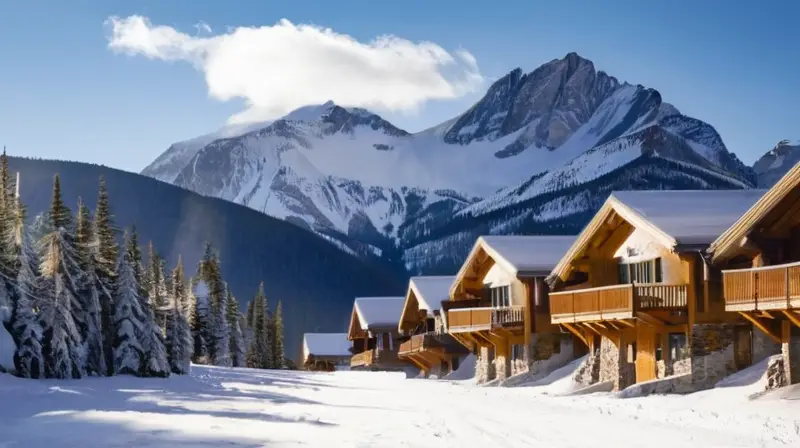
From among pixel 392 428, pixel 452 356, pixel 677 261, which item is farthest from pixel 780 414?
pixel 452 356

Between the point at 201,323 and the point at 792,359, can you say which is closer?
the point at 792,359

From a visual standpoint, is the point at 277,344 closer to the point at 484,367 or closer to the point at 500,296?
the point at 484,367

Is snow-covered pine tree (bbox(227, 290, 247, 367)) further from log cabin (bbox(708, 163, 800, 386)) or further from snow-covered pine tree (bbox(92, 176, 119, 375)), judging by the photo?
log cabin (bbox(708, 163, 800, 386))

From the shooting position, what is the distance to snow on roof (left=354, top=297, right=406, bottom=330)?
9075 centimetres

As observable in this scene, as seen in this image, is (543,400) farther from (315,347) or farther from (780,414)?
(315,347)

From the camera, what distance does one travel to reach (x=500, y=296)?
181 feet

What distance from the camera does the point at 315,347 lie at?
13450 centimetres

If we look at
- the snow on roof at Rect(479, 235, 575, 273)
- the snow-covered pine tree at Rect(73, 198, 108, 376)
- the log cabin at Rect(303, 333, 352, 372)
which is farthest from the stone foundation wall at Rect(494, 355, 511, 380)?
the log cabin at Rect(303, 333, 352, 372)

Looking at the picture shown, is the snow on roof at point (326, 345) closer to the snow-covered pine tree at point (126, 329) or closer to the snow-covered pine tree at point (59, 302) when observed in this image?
the snow-covered pine tree at point (126, 329)

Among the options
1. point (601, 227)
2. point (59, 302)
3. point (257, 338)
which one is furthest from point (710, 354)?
point (257, 338)

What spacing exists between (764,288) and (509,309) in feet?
76.6

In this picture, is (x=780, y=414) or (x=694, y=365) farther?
(x=694, y=365)

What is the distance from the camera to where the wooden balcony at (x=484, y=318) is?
1992 inches

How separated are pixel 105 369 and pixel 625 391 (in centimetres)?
2348
